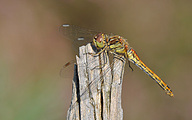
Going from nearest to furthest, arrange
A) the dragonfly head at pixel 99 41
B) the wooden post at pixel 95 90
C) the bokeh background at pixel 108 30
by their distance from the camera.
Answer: the wooden post at pixel 95 90 → the dragonfly head at pixel 99 41 → the bokeh background at pixel 108 30

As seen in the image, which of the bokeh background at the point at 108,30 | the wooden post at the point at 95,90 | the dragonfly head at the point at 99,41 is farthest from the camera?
the bokeh background at the point at 108,30

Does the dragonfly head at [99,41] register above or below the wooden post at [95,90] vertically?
above

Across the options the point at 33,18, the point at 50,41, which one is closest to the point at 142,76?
the point at 50,41

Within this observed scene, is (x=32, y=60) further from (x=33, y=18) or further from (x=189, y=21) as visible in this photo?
(x=189, y=21)

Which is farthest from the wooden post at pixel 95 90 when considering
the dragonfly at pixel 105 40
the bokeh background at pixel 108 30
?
the bokeh background at pixel 108 30

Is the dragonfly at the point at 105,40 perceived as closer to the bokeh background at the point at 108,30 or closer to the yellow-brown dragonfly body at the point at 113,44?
the yellow-brown dragonfly body at the point at 113,44

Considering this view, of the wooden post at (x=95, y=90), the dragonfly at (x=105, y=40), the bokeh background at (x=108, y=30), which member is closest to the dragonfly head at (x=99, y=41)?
the dragonfly at (x=105, y=40)

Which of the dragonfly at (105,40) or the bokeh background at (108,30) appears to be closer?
the dragonfly at (105,40)
